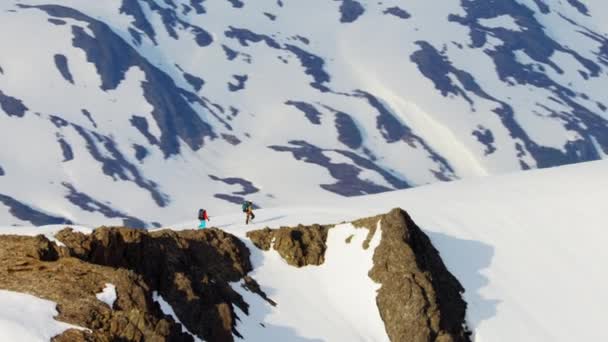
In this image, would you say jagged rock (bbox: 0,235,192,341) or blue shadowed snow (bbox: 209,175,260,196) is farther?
blue shadowed snow (bbox: 209,175,260,196)

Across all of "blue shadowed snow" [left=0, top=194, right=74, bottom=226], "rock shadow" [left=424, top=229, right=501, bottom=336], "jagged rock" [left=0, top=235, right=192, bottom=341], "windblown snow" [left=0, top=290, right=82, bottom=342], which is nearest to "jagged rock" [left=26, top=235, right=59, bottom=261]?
"jagged rock" [left=0, top=235, right=192, bottom=341]

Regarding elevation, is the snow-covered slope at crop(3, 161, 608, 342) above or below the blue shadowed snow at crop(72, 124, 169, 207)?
above

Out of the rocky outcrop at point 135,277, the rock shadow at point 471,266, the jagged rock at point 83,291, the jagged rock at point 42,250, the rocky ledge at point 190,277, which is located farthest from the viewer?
the rock shadow at point 471,266

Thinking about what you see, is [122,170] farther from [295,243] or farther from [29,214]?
[295,243]

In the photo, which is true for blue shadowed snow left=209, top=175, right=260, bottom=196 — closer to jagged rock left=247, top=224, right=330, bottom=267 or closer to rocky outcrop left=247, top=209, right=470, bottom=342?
rocky outcrop left=247, top=209, right=470, bottom=342

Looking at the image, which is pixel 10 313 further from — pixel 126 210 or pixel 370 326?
pixel 126 210

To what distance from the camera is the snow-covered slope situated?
51.3 metres

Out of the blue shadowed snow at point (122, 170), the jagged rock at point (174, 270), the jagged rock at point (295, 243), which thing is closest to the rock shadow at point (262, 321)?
the jagged rock at point (174, 270)

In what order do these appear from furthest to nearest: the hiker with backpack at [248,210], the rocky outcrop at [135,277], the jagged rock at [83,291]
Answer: the hiker with backpack at [248,210]
the rocky outcrop at [135,277]
the jagged rock at [83,291]

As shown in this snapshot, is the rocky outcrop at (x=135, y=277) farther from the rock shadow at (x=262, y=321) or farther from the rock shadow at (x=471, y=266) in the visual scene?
the rock shadow at (x=471, y=266)

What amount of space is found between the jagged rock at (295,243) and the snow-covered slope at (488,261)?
416 mm

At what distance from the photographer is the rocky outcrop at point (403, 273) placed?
5125 centimetres

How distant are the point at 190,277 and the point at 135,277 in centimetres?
908

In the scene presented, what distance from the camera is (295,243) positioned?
2156 inches
